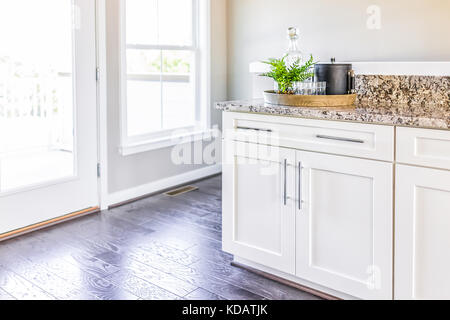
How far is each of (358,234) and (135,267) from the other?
1.23 metres

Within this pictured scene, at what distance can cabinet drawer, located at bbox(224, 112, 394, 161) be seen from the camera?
1.88 metres

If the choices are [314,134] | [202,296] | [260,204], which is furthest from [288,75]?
[202,296]

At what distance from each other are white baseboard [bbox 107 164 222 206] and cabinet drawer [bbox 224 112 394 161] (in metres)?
1.62

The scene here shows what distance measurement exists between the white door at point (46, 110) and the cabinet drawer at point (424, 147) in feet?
7.54

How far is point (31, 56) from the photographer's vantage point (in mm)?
2994

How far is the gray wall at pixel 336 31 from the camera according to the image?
3535mm

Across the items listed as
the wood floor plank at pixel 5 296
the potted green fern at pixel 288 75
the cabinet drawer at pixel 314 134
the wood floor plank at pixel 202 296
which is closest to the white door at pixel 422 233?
the cabinet drawer at pixel 314 134

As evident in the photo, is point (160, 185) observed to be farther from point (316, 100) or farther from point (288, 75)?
point (316, 100)

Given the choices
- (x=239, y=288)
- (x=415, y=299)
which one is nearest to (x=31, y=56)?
(x=239, y=288)

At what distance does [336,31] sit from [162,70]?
1.53m

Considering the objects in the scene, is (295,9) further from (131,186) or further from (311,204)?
(311,204)

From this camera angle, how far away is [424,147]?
69.2 inches

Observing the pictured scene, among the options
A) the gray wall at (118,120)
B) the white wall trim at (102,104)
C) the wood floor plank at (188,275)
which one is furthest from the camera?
the gray wall at (118,120)

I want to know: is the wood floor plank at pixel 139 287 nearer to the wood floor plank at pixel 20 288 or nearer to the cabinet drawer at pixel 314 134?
the wood floor plank at pixel 20 288
